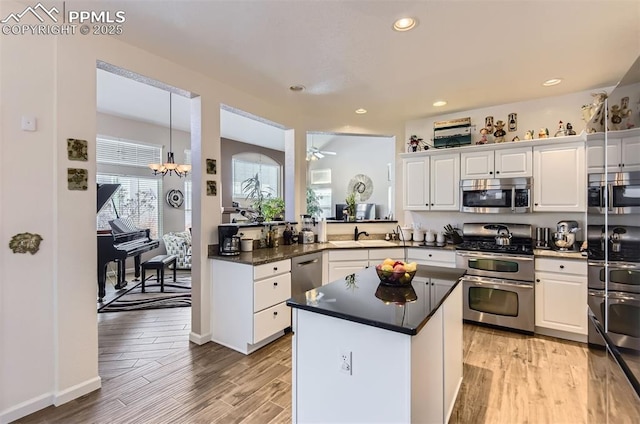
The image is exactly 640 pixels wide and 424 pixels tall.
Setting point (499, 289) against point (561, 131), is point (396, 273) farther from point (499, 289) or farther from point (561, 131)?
point (561, 131)

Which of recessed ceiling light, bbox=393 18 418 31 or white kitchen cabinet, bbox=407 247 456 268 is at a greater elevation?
recessed ceiling light, bbox=393 18 418 31

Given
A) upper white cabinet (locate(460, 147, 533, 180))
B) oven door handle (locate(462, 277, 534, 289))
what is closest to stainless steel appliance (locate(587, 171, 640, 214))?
oven door handle (locate(462, 277, 534, 289))

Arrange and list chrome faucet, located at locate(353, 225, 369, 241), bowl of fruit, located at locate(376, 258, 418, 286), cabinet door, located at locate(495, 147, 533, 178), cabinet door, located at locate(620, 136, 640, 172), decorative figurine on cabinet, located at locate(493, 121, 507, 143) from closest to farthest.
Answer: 1. cabinet door, located at locate(620, 136, 640, 172)
2. bowl of fruit, located at locate(376, 258, 418, 286)
3. cabinet door, located at locate(495, 147, 533, 178)
4. decorative figurine on cabinet, located at locate(493, 121, 507, 143)
5. chrome faucet, located at locate(353, 225, 369, 241)

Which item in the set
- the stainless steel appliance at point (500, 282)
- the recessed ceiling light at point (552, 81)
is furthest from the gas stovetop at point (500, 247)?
the recessed ceiling light at point (552, 81)

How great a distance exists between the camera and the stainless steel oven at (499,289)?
3.18 meters

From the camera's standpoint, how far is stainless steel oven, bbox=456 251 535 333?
3.18 meters

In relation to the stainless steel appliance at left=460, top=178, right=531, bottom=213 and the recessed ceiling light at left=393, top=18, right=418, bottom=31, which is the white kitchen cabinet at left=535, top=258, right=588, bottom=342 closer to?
the stainless steel appliance at left=460, top=178, right=531, bottom=213

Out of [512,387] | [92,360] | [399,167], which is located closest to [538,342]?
[512,387]

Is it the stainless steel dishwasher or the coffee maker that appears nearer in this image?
the coffee maker

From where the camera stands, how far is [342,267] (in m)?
3.78

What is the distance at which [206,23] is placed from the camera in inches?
84.1

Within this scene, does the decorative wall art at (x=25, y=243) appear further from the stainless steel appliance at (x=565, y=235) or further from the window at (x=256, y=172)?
the window at (x=256, y=172)

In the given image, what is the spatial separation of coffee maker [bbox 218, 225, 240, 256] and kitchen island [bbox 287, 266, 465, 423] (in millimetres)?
1605

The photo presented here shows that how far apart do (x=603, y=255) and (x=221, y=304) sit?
289cm
